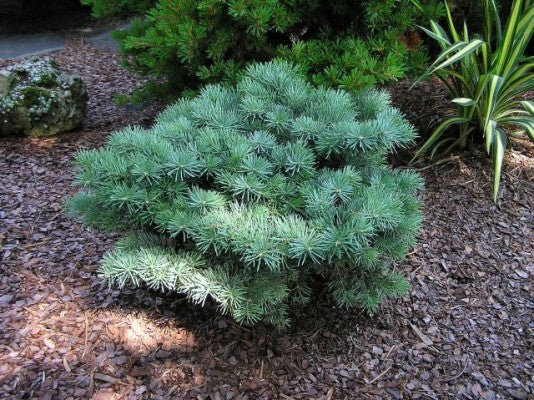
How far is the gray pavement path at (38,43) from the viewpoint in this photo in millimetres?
6551

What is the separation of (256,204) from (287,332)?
69 cm

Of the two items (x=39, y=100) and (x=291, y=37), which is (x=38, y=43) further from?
(x=291, y=37)

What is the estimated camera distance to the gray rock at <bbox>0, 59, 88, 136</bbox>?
3756 millimetres

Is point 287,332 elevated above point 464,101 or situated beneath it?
situated beneath

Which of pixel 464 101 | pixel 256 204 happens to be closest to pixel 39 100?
pixel 256 204

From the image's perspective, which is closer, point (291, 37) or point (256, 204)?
point (256, 204)

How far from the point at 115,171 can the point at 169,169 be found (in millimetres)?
204

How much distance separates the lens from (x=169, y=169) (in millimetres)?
1900

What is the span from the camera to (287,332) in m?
2.26

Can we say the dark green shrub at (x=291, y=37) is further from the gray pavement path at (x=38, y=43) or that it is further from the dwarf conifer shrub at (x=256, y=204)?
the gray pavement path at (x=38, y=43)

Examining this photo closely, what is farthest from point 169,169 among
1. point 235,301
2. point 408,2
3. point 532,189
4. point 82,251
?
point 532,189

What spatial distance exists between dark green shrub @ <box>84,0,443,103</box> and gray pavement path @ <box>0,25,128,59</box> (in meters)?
3.84

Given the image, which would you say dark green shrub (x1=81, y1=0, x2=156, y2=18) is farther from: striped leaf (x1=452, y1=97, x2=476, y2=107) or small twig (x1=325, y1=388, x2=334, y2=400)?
small twig (x1=325, y1=388, x2=334, y2=400)

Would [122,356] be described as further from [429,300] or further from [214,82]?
[214,82]
